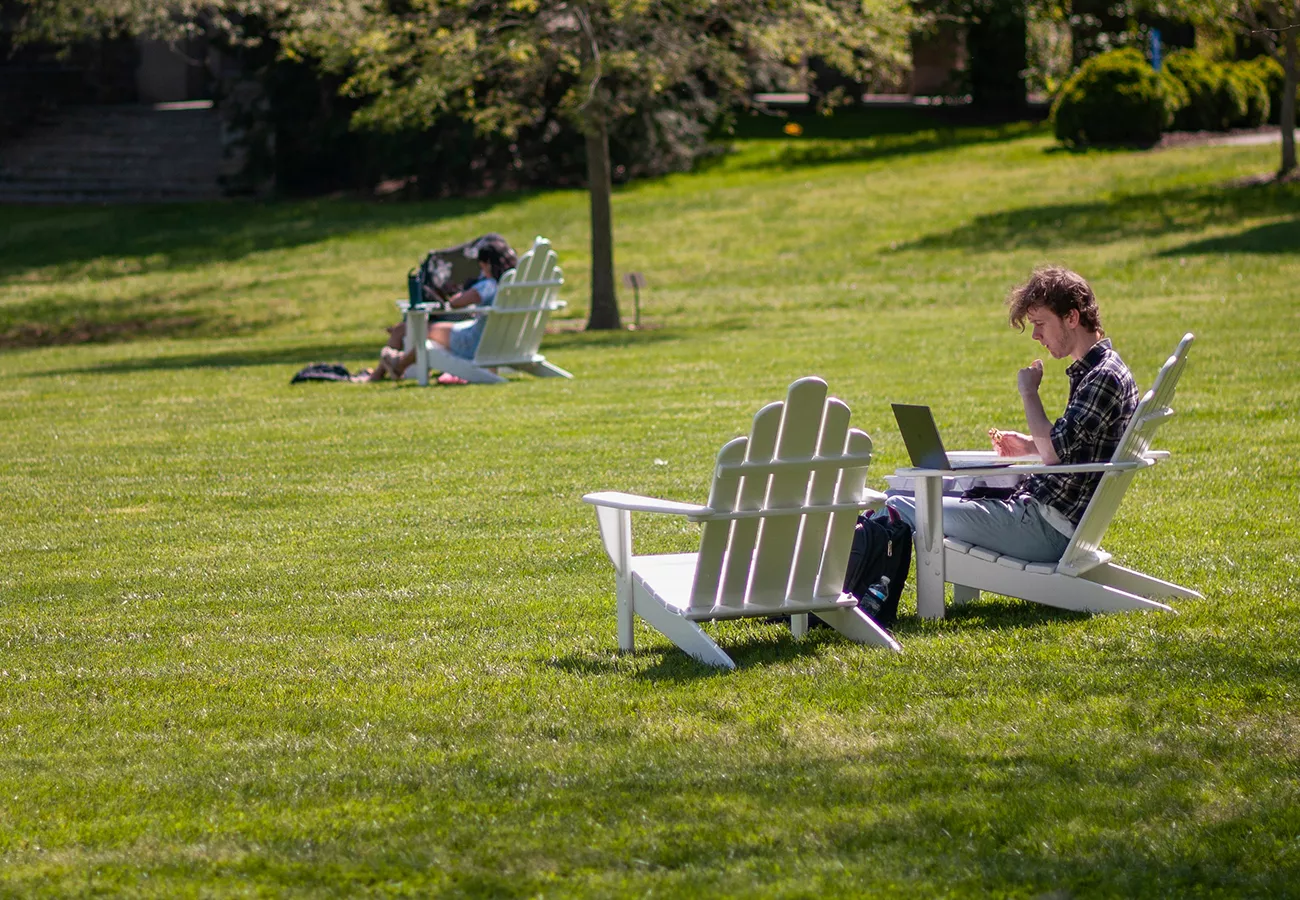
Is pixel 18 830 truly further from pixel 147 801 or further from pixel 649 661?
pixel 649 661

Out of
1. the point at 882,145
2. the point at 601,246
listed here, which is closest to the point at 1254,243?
the point at 601,246

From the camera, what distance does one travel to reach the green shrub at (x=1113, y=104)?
33.6 m

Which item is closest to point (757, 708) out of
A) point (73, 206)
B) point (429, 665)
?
point (429, 665)

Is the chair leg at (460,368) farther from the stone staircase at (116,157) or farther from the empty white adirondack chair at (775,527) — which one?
the stone staircase at (116,157)

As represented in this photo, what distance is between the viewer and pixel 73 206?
115 ft

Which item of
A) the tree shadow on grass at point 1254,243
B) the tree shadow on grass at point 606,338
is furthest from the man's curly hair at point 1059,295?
the tree shadow on grass at point 1254,243

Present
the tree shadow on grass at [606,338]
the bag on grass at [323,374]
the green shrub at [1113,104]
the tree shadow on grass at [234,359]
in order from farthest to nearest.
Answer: the green shrub at [1113,104] → the tree shadow on grass at [606,338] → the tree shadow on grass at [234,359] → the bag on grass at [323,374]

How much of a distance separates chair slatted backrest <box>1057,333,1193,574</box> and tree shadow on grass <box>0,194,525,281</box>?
79.9ft

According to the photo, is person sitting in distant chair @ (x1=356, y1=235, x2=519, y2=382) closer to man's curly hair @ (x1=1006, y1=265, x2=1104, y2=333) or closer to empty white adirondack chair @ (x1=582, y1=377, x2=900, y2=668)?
man's curly hair @ (x1=1006, y1=265, x2=1104, y2=333)

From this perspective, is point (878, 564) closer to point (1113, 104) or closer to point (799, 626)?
point (799, 626)

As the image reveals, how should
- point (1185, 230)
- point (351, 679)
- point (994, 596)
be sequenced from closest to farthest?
point (351, 679) < point (994, 596) < point (1185, 230)

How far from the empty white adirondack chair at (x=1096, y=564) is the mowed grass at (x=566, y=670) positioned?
113 millimetres

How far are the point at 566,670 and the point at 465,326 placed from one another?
1006cm

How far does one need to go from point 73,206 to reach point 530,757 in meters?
33.3
